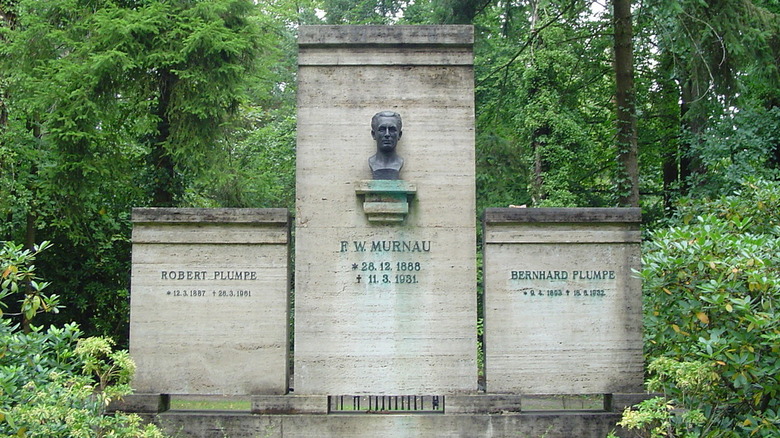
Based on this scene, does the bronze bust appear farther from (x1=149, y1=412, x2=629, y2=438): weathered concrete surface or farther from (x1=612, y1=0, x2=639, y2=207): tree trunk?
(x1=612, y1=0, x2=639, y2=207): tree trunk

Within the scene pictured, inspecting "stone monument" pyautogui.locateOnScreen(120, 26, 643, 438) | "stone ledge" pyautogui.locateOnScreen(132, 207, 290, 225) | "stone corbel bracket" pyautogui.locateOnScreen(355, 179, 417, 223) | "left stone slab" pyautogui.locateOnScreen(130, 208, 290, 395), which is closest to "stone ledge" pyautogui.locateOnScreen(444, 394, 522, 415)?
"stone monument" pyautogui.locateOnScreen(120, 26, 643, 438)

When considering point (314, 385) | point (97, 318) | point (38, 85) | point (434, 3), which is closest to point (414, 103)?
point (314, 385)

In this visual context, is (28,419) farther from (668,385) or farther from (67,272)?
(67,272)

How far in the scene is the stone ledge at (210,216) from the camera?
8375 millimetres

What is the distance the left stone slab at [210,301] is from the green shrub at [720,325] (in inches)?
148

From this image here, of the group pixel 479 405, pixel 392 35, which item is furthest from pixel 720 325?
pixel 392 35

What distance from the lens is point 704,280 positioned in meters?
7.01

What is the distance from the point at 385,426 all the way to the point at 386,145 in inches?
112

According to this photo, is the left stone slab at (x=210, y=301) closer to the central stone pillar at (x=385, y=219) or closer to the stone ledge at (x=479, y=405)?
the central stone pillar at (x=385, y=219)

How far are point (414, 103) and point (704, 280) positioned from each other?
134 inches

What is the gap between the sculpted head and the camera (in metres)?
8.12

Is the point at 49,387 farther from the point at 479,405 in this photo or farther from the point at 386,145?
the point at 479,405

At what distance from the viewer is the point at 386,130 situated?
8.13 metres

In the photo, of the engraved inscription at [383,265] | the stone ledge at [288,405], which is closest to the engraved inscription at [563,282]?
the engraved inscription at [383,265]
